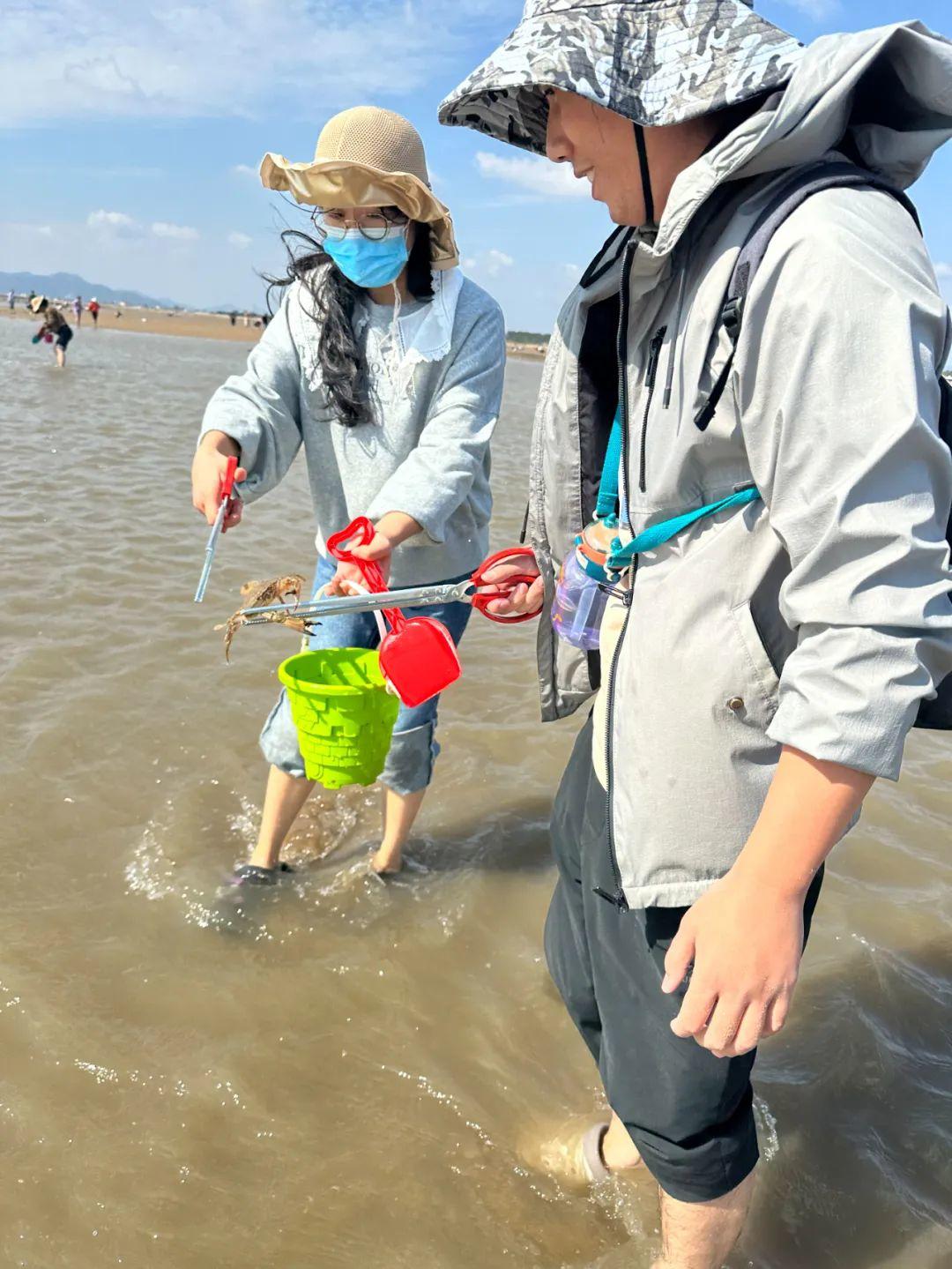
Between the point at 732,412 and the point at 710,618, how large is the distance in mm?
288

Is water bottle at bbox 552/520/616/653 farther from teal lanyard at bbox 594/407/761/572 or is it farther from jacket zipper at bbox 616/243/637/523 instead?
jacket zipper at bbox 616/243/637/523

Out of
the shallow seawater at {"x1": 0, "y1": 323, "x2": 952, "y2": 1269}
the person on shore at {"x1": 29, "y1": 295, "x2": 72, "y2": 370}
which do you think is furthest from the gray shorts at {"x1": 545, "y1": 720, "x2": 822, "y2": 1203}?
the person on shore at {"x1": 29, "y1": 295, "x2": 72, "y2": 370}

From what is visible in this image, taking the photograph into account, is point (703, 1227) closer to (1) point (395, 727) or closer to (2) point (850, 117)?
(1) point (395, 727)

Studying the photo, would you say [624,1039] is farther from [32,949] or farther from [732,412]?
[32,949]

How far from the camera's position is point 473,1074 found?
2521 millimetres

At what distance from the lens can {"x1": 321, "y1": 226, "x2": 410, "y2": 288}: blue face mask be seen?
2.55 meters

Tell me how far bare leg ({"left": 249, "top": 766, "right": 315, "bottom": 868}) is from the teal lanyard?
5.08 ft

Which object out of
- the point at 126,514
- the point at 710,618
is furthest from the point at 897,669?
the point at 126,514

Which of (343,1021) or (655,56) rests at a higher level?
(655,56)

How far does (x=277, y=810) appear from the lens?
9.84 feet

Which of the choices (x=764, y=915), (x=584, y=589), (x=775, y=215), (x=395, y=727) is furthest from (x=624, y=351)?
(x=395, y=727)

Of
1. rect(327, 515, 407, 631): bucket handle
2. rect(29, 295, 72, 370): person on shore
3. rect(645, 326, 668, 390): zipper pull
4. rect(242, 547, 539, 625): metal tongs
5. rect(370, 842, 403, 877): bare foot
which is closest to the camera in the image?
rect(645, 326, 668, 390): zipper pull

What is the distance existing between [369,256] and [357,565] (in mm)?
886

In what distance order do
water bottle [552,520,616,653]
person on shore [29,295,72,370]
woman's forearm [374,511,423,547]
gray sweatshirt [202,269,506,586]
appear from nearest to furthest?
water bottle [552,520,616,653]
woman's forearm [374,511,423,547]
gray sweatshirt [202,269,506,586]
person on shore [29,295,72,370]
